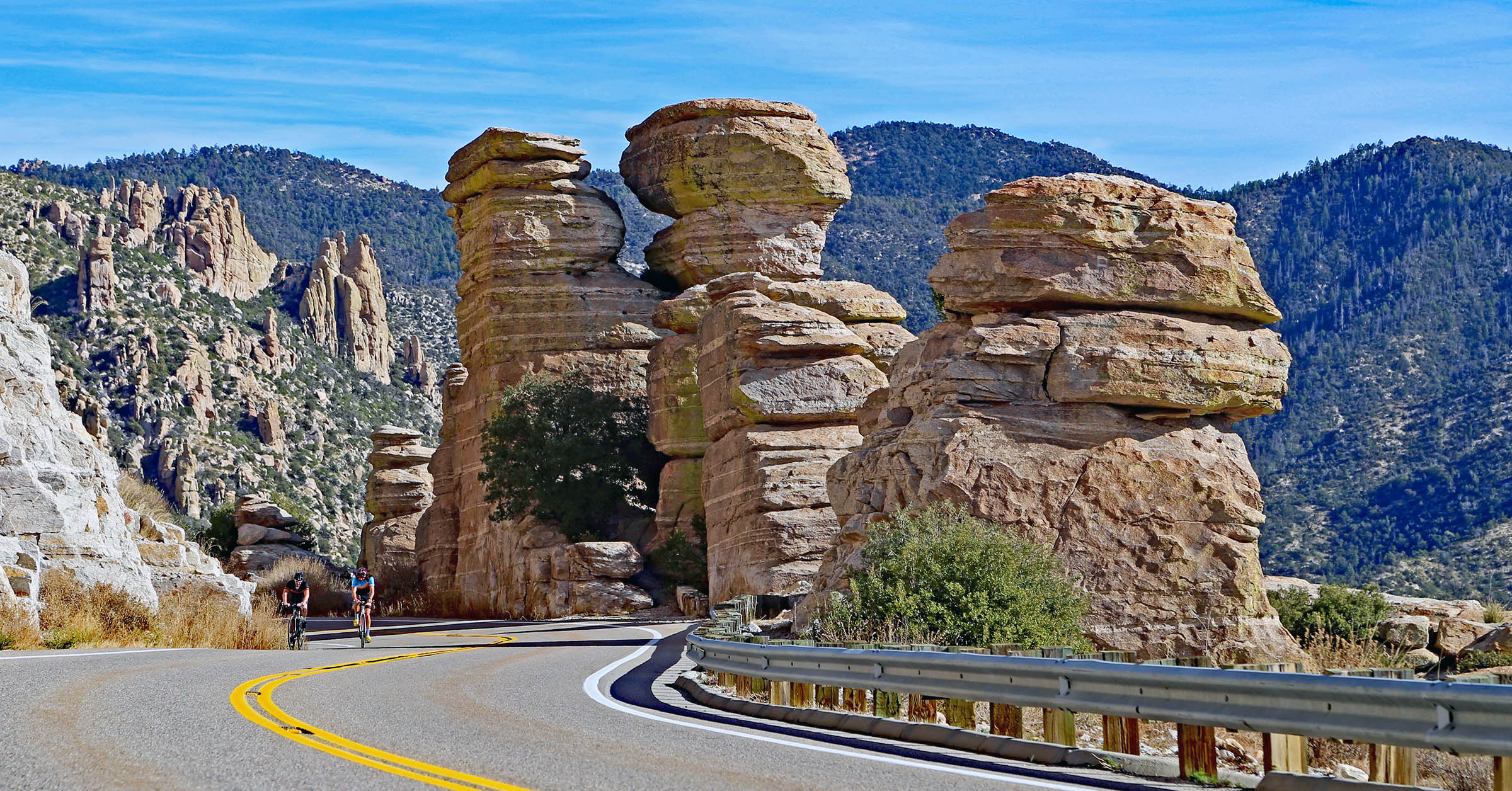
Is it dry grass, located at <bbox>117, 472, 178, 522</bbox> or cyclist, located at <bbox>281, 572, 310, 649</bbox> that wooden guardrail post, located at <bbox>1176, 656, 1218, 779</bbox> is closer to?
cyclist, located at <bbox>281, 572, 310, 649</bbox>

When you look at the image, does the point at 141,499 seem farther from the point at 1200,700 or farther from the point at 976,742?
the point at 1200,700

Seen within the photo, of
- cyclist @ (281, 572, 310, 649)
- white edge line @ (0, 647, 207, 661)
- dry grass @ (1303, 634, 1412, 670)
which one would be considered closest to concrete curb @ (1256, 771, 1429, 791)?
dry grass @ (1303, 634, 1412, 670)

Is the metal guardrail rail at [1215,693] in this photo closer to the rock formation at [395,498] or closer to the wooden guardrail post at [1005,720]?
the wooden guardrail post at [1005,720]

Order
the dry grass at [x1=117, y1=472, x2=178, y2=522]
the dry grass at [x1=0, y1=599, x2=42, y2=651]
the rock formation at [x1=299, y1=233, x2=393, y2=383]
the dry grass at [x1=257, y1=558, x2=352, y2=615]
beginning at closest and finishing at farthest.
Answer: the dry grass at [x1=0, y1=599, x2=42, y2=651] < the dry grass at [x1=117, y1=472, x2=178, y2=522] < the dry grass at [x1=257, y1=558, x2=352, y2=615] < the rock formation at [x1=299, y1=233, x2=393, y2=383]

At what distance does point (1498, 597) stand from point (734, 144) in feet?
96.4

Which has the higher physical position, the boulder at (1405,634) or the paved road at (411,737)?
the paved road at (411,737)

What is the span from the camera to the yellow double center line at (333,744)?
9.43 m

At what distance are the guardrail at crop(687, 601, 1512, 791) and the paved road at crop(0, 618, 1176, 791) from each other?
1.67ft

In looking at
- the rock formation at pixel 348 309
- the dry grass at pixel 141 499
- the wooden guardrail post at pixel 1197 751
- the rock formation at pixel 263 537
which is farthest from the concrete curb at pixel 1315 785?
the rock formation at pixel 348 309

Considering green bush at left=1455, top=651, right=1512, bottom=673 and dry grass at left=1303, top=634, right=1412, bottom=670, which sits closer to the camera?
dry grass at left=1303, top=634, right=1412, bottom=670

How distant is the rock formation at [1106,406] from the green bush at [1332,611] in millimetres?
2760

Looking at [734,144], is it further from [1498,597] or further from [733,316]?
[1498,597]

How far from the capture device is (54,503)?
2484 centimetres

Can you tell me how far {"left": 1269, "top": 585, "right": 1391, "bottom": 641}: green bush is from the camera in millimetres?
27656
